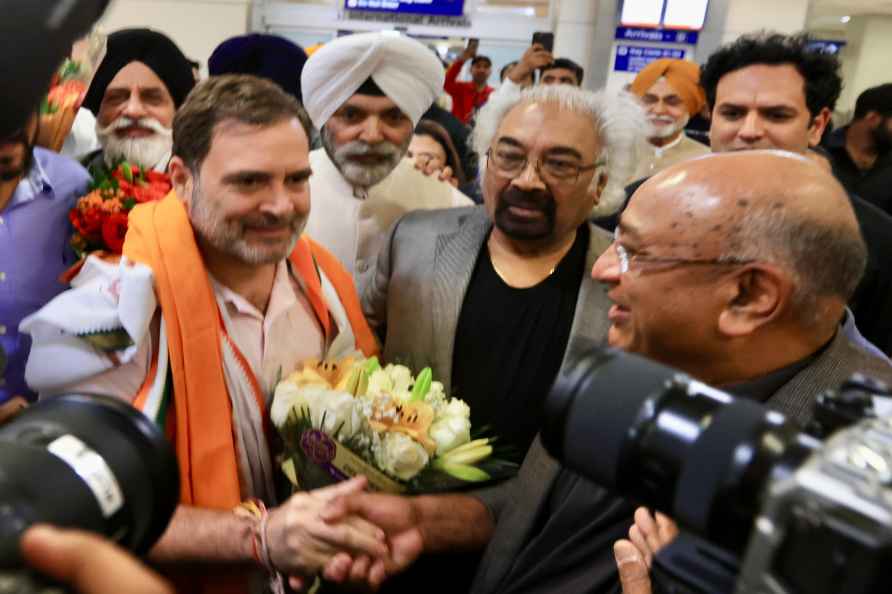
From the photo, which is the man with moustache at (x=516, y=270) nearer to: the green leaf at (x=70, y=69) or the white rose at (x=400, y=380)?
the white rose at (x=400, y=380)

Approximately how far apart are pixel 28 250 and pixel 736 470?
5.10 feet

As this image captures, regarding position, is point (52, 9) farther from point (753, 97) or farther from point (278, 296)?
point (753, 97)

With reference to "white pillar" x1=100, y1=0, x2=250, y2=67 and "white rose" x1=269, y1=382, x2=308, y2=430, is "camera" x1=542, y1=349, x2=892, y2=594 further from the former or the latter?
"white pillar" x1=100, y1=0, x2=250, y2=67

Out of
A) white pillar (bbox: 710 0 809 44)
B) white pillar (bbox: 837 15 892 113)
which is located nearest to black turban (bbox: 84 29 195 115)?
white pillar (bbox: 710 0 809 44)

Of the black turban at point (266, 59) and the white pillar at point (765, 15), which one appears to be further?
the white pillar at point (765, 15)

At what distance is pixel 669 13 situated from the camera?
698 cm

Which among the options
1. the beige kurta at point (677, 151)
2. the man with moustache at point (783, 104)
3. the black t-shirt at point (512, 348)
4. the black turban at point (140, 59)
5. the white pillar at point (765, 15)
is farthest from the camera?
the white pillar at point (765, 15)

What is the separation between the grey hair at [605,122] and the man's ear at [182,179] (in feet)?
2.66

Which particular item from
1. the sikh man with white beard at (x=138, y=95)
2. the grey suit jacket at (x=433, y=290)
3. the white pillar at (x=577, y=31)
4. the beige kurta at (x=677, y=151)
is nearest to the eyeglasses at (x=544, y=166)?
the grey suit jacket at (x=433, y=290)

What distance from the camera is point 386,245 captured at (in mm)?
1972

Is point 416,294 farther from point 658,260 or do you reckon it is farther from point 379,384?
point 658,260

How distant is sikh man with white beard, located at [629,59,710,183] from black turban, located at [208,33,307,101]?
6.78 ft

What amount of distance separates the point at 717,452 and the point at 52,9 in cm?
65

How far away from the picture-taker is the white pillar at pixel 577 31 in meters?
7.24
